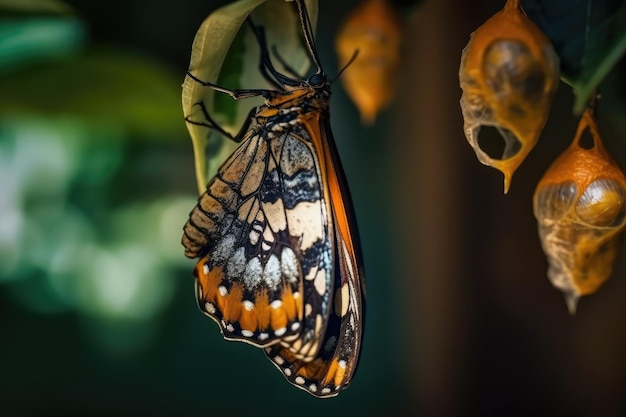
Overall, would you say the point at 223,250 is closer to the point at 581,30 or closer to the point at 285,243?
the point at 285,243

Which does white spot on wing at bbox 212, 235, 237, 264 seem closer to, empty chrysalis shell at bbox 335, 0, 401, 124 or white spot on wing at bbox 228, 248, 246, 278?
white spot on wing at bbox 228, 248, 246, 278

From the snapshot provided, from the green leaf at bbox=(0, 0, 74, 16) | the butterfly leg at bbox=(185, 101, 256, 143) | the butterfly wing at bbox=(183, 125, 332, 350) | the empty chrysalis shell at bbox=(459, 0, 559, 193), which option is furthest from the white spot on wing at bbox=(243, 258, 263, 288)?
the green leaf at bbox=(0, 0, 74, 16)

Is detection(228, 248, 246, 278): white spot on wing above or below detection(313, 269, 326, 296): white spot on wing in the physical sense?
above

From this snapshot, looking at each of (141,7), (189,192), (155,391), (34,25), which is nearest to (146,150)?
(189,192)

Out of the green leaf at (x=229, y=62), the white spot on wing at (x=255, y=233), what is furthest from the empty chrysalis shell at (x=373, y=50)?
the white spot on wing at (x=255, y=233)

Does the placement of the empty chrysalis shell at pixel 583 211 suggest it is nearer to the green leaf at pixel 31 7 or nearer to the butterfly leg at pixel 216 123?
the butterfly leg at pixel 216 123

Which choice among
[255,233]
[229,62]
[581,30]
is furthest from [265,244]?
[581,30]
